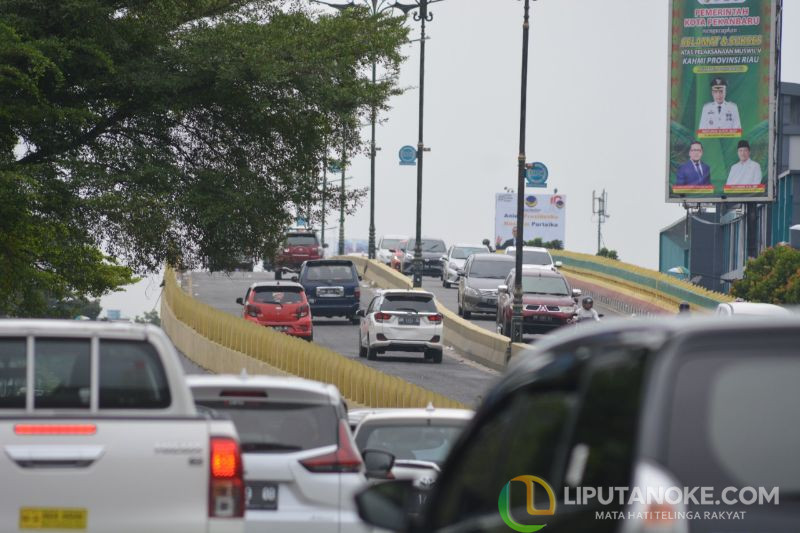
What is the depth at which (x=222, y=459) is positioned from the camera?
7277 mm

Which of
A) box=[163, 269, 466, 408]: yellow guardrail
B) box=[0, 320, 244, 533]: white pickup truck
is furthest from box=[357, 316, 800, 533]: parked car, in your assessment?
box=[163, 269, 466, 408]: yellow guardrail

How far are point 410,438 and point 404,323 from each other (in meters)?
24.5

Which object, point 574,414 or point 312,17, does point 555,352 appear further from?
point 312,17

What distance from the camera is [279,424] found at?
10.2 meters

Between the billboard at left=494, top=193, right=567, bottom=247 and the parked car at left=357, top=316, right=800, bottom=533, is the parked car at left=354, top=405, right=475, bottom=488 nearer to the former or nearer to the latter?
the parked car at left=357, top=316, right=800, bottom=533

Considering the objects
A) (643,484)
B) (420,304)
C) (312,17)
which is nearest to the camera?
(643,484)

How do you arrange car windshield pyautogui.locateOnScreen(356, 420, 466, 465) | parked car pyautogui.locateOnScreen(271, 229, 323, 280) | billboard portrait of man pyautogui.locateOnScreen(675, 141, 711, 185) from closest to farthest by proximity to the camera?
car windshield pyautogui.locateOnScreen(356, 420, 466, 465) → billboard portrait of man pyautogui.locateOnScreen(675, 141, 711, 185) → parked car pyautogui.locateOnScreen(271, 229, 323, 280)

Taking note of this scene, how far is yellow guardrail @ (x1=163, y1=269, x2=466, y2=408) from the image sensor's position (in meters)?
22.9

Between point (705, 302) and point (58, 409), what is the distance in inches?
1890

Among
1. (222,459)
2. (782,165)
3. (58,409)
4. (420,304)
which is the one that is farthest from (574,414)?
(782,165)

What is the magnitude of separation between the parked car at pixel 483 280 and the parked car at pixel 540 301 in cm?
734

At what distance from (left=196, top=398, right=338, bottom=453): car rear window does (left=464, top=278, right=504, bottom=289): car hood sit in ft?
127

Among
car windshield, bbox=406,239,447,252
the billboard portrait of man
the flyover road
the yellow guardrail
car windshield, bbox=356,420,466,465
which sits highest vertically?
the billboard portrait of man

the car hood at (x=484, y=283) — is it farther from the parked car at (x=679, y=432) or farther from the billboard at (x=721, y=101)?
the parked car at (x=679, y=432)
